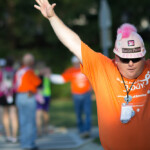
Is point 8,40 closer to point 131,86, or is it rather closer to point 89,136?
point 89,136

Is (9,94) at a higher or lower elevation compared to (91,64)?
lower

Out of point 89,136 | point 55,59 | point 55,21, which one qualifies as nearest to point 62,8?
point 55,59

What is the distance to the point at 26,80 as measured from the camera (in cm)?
797

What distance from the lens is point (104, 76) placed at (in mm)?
3338

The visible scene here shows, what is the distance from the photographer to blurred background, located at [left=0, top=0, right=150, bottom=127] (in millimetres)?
19281

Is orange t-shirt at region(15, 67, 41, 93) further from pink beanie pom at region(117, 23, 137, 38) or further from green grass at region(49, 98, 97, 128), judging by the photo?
pink beanie pom at region(117, 23, 137, 38)

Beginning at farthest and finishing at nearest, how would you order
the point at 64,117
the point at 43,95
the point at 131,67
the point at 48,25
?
the point at 48,25
the point at 64,117
the point at 43,95
the point at 131,67

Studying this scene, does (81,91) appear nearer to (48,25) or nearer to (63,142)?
(63,142)

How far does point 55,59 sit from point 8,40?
107 inches

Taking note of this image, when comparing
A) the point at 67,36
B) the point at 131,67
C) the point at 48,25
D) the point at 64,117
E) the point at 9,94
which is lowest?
the point at 64,117

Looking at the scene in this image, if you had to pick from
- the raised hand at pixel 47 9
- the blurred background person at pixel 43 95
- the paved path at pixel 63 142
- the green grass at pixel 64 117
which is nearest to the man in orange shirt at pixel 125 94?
the raised hand at pixel 47 9

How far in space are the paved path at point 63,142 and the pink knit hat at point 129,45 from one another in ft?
15.5

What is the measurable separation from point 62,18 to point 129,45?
16178 mm

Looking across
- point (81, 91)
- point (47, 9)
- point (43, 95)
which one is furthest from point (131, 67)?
point (43, 95)
